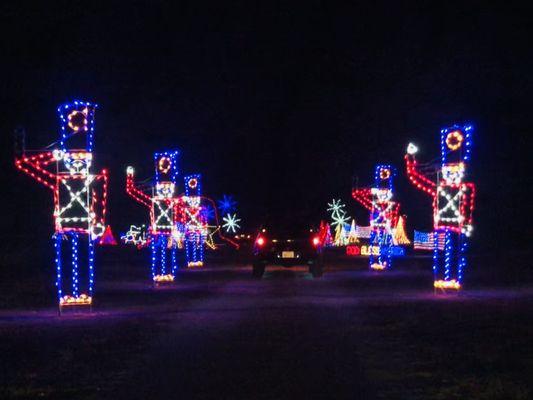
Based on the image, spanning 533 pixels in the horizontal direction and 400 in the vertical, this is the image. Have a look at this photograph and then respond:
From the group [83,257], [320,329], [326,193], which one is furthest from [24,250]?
[326,193]

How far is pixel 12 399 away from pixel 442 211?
49.9ft

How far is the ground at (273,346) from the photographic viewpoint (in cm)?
949

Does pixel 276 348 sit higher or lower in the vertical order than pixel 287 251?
lower

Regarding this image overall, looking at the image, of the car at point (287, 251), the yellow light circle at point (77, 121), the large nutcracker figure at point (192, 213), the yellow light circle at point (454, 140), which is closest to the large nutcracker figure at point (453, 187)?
the yellow light circle at point (454, 140)

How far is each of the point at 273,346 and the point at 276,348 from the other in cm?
21

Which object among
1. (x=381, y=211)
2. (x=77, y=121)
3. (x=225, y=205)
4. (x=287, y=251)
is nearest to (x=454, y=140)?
(x=77, y=121)

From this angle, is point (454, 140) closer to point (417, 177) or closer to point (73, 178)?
point (417, 177)

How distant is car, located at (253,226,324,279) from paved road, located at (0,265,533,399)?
8691 millimetres

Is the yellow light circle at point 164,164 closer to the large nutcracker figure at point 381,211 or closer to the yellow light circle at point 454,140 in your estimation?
the yellow light circle at point 454,140

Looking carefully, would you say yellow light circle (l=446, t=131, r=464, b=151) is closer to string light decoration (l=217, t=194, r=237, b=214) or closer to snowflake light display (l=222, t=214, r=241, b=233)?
string light decoration (l=217, t=194, r=237, b=214)

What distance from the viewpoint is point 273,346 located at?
12.5 metres

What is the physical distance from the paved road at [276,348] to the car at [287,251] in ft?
28.5

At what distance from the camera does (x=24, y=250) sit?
4656 centimetres

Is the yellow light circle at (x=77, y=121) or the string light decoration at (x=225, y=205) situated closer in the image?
the yellow light circle at (x=77, y=121)
